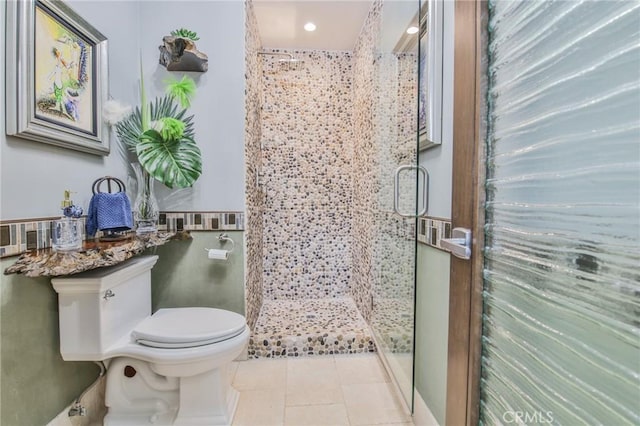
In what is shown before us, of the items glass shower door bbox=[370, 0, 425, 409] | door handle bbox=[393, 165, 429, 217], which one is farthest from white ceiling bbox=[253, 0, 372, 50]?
Answer: door handle bbox=[393, 165, 429, 217]

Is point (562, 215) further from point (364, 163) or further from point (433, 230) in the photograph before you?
point (364, 163)

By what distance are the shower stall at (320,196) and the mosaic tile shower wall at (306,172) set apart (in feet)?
0.03

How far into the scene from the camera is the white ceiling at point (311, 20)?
2355mm

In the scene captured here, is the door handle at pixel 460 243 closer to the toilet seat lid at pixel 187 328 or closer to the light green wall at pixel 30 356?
the toilet seat lid at pixel 187 328

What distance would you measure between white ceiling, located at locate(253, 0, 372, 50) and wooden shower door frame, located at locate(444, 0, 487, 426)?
5.91 feet

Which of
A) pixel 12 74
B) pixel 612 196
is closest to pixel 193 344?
pixel 12 74

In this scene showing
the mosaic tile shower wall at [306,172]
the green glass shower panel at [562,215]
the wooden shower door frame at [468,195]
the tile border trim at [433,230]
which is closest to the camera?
the green glass shower panel at [562,215]

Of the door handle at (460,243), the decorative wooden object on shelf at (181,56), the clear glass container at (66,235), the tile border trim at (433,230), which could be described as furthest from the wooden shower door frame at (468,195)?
the decorative wooden object on shelf at (181,56)

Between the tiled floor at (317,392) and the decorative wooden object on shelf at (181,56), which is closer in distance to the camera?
the tiled floor at (317,392)

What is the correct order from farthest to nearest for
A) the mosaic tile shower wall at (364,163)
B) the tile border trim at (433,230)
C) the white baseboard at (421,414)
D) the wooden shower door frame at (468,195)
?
the mosaic tile shower wall at (364,163), the white baseboard at (421,414), the tile border trim at (433,230), the wooden shower door frame at (468,195)

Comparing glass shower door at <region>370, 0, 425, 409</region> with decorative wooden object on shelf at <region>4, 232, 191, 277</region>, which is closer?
decorative wooden object on shelf at <region>4, 232, 191, 277</region>

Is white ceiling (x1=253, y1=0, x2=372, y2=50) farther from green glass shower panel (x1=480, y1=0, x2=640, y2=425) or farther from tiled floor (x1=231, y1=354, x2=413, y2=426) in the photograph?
tiled floor (x1=231, y1=354, x2=413, y2=426)

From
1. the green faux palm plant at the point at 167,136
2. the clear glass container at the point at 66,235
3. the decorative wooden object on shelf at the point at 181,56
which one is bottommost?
the clear glass container at the point at 66,235

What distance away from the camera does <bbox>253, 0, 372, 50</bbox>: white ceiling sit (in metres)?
2.36
